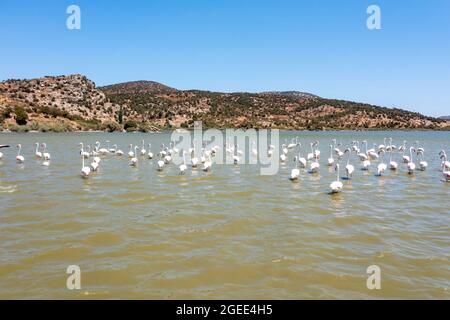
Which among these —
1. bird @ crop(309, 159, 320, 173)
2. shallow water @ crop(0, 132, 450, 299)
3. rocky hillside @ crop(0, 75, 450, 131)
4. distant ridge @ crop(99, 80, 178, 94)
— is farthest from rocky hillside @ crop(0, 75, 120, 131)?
shallow water @ crop(0, 132, 450, 299)

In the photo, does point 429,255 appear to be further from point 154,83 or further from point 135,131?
point 154,83

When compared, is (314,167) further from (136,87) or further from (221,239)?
(136,87)

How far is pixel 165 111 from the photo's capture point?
92.9 metres

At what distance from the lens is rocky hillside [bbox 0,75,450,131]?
227ft

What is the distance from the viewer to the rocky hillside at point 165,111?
69.1 meters

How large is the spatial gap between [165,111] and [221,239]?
85.4 meters

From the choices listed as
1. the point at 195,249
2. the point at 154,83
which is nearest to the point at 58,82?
the point at 154,83

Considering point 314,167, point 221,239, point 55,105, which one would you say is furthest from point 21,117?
point 221,239

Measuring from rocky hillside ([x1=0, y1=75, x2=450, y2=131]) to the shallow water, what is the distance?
51.1m

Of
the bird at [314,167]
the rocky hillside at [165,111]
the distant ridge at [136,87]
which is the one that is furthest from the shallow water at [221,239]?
the distant ridge at [136,87]

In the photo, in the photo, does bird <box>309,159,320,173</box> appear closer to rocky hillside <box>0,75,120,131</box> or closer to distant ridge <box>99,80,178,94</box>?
rocky hillside <box>0,75,120,131</box>
